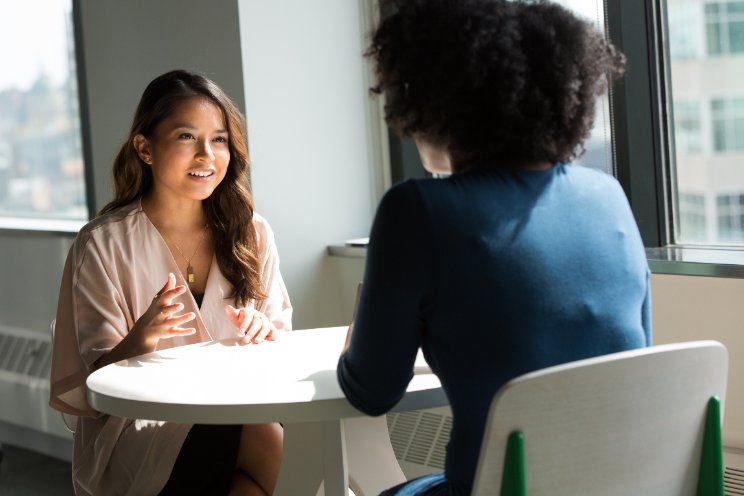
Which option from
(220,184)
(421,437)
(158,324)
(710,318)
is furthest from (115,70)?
(710,318)

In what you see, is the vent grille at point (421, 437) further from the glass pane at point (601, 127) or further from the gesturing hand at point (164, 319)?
the gesturing hand at point (164, 319)

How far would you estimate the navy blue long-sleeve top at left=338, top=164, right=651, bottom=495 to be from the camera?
1.29 metres

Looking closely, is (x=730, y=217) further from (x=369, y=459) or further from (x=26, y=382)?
(x=26, y=382)

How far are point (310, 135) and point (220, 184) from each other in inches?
36.9

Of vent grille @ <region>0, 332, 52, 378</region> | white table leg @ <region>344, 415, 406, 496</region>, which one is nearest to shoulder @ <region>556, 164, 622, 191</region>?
white table leg @ <region>344, 415, 406, 496</region>

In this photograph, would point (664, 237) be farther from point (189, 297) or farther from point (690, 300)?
point (189, 297)

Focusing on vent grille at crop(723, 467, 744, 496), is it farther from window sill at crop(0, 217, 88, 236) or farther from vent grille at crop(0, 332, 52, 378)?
vent grille at crop(0, 332, 52, 378)

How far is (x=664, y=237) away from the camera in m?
2.80

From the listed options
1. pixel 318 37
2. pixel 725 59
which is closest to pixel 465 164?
pixel 725 59

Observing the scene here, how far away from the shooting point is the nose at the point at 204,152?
7.89 feet

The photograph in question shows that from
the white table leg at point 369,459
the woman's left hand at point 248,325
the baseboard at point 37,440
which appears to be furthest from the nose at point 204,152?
the baseboard at point 37,440

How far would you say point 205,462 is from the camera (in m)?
2.21

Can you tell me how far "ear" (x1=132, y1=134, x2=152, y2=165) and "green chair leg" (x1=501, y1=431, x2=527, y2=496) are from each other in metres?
1.50

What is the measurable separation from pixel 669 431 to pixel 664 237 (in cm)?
157
